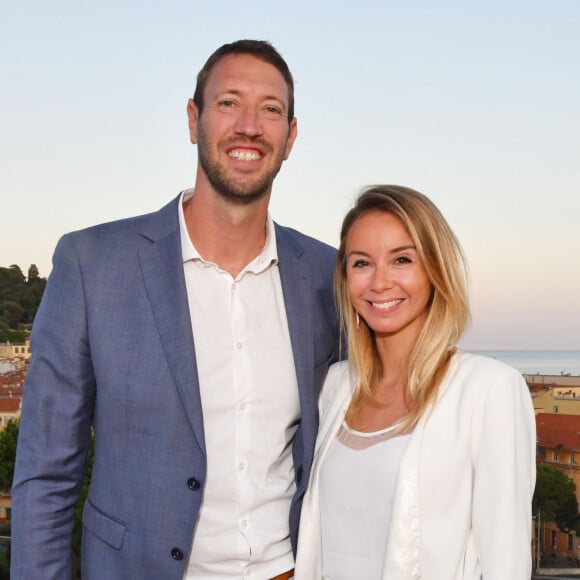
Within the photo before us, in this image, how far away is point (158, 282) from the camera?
2.72 m

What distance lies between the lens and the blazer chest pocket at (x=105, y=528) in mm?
2623

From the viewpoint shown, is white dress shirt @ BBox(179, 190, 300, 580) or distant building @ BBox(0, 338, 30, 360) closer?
white dress shirt @ BBox(179, 190, 300, 580)

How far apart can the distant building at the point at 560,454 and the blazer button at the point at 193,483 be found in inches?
2019

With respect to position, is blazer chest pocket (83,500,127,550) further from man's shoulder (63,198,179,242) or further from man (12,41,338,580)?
man's shoulder (63,198,179,242)

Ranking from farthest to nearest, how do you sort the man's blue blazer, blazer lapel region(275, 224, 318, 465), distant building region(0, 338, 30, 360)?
distant building region(0, 338, 30, 360), blazer lapel region(275, 224, 318, 465), the man's blue blazer

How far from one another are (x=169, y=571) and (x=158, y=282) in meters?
0.90

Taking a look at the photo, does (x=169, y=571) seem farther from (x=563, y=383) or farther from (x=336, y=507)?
(x=563, y=383)

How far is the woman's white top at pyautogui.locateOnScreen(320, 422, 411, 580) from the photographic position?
253 cm

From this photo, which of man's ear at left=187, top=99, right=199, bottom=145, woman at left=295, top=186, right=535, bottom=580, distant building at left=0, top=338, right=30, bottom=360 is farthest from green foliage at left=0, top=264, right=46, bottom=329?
woman at left=295, top=186, right=535, bottom=580

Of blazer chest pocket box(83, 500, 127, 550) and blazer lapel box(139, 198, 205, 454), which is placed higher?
blazer lapel box(139, 198, 205, 454)

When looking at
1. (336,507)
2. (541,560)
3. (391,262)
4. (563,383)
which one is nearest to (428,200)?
(391,262)

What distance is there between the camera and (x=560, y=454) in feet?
168

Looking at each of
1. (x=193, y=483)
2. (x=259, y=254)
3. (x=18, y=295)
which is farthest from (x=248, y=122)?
(x=18, y=295)

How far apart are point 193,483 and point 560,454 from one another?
52.4 meters
